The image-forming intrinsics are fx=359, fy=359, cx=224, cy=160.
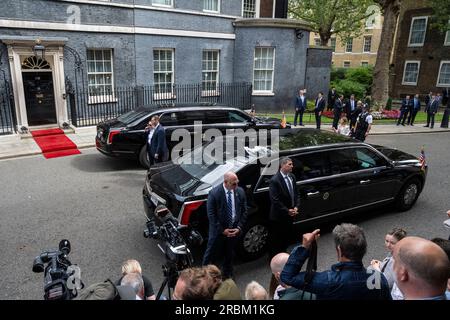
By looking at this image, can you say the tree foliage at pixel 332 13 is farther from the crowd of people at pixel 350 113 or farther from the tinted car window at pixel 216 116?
the tinted car window at pixel 216 116

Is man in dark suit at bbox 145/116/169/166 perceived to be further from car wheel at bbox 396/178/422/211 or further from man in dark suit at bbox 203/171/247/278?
car wheel at bbox 396/178/422/211

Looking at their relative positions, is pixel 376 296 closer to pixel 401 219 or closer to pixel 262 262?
pixel 262 262

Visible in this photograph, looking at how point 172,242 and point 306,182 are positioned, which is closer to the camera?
point 172,242

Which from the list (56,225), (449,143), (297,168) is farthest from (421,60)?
(56,225)

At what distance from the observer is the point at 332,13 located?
33.0 m

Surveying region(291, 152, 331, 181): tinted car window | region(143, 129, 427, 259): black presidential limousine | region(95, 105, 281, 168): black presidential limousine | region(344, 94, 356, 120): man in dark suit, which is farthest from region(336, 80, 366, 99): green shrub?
region(291, 152, 331, 181): tinted car window

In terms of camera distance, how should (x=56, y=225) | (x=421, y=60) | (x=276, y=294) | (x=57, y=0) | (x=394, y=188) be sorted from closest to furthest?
(x=276, y=294) < (x=56, y=225) < (x=394, y=188) < (x=57, y=0) < (x=421, y=60)

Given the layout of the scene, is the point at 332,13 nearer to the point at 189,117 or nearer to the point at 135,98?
the point at 135,98

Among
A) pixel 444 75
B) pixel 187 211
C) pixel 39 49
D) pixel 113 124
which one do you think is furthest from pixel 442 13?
pixel 187 211

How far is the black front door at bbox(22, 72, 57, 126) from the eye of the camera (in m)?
14.0

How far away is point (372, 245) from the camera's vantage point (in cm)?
605

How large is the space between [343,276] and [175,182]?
3371 millimetres

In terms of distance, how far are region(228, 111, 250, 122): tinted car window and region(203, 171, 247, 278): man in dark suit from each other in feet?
21.1

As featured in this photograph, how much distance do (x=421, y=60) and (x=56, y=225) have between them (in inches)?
1373
